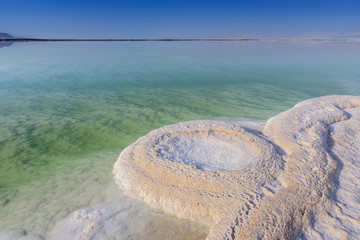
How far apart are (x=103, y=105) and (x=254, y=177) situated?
525 centimetres

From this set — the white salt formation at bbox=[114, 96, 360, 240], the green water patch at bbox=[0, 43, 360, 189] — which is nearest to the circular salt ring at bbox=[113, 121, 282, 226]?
the white salt formation at bbox=[114, 96, 360, 240]

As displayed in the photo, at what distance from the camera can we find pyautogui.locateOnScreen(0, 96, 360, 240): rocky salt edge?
237 cm

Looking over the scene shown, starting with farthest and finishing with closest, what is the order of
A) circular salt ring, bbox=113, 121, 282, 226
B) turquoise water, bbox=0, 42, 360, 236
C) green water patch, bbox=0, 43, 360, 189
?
green water patch, bbox=0, 43, 360, 189, turquoise water, bbox=0, 42, 360, 236, circular salt ring, bbox=113, 121, 282, 226

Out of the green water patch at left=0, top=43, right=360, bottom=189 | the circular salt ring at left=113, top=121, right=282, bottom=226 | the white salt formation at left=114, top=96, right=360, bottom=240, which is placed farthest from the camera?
the green water patch at left=0, top=43, right=360, bottom=189

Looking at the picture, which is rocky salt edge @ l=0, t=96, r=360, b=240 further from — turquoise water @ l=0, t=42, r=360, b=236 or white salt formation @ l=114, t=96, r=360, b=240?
turquoise water @ l=0, t=42, r=360, b=236

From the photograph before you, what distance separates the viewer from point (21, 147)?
4508mm

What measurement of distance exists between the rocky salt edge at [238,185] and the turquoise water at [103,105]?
19.2 inches

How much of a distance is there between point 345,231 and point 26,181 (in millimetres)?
3635

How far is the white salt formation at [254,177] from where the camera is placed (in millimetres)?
2354

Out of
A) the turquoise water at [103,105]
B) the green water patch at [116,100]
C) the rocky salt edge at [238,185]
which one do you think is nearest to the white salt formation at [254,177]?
the rocky salt edge at [238,185]

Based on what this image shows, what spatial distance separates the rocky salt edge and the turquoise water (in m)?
0.49

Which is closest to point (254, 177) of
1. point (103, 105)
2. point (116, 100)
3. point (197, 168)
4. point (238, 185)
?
point (238, 185)

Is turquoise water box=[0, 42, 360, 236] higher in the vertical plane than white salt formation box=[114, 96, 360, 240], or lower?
lower

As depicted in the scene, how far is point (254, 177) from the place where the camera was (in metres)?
2.85
